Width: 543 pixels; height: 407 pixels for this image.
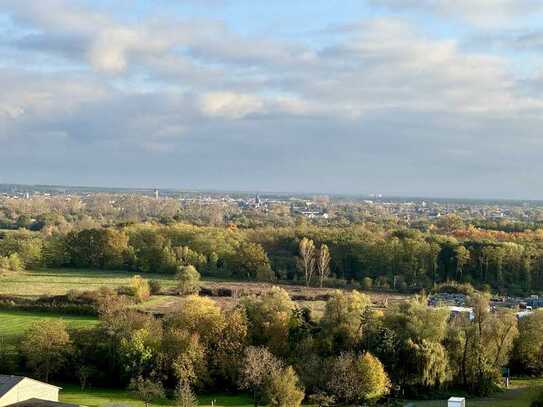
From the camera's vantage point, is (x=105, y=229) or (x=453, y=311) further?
(x=105, y=229)

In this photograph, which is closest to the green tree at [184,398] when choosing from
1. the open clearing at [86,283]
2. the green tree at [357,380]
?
the green tree at [357,380]

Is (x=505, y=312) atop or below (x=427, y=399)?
atop

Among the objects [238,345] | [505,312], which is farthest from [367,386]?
[505,312]

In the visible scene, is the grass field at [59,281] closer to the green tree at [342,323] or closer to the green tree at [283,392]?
the green tree at [342,323]

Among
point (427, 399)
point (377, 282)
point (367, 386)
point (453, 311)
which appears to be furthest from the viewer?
point (377, 282)

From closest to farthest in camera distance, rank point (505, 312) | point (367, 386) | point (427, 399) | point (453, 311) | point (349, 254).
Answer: point (367, 386) < point (427, 399) < point (505, 312) < point (453, 311) < point (349, 254)

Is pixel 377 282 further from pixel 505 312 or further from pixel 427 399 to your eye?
pixel 427 399

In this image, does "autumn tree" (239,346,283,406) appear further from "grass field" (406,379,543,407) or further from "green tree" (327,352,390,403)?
"grass field" (406,379,543,407)

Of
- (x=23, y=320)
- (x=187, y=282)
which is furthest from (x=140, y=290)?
(x=23, y=320)
